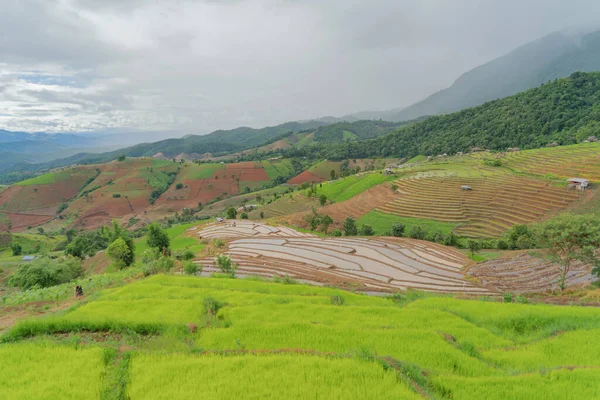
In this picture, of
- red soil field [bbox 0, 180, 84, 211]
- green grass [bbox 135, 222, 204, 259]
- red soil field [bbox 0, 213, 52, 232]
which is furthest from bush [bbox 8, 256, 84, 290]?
red soil field [bbox 0, 180, 84, 211]

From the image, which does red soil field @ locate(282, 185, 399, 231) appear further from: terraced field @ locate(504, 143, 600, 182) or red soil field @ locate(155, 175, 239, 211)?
red soil field @ locate(155, 175, 239, 211)

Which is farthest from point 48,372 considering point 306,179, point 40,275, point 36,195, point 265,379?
point 36,195

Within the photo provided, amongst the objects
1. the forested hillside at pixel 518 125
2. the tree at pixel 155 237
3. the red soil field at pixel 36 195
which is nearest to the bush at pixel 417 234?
the tree at pixel 155 237

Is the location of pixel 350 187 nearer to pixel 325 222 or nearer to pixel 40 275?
pixel 325 222

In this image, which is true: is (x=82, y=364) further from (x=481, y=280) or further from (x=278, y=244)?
(x=278, y=244)

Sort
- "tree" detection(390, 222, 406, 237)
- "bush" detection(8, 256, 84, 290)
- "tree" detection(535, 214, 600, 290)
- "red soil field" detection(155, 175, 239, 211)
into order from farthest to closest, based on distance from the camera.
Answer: "red soil field" detection(155, 175, 239, 211), "tree" detection(390, 222, 406, 237), "bush" detection(8, 256, 84, 290), "tree" detection(535, 214, 600, 290)

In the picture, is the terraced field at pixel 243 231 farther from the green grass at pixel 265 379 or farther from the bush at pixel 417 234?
the green grass at pixel 265 379

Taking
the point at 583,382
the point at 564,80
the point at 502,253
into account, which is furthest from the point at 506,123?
the point at 583,382
